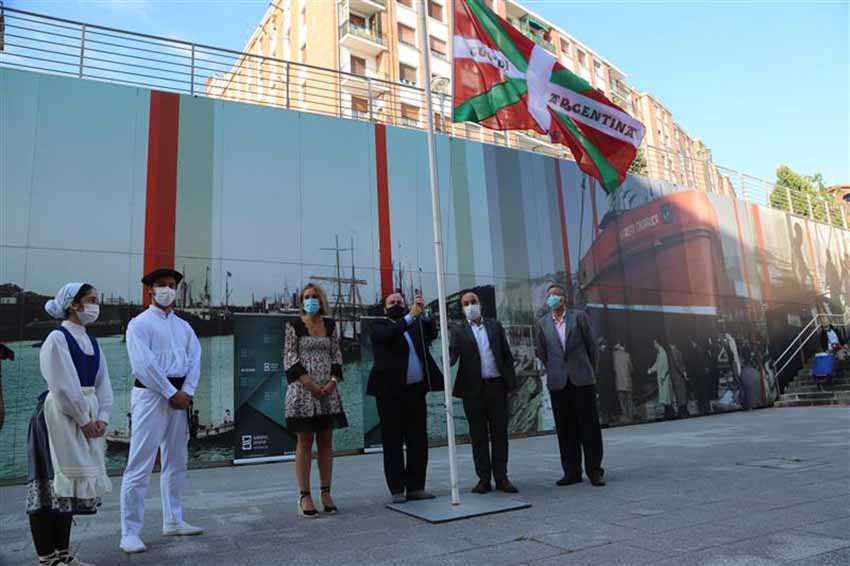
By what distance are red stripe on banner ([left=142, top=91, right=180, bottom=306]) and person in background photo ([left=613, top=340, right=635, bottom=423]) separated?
31.4 ft

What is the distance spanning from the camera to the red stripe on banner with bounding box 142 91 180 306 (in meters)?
8.74

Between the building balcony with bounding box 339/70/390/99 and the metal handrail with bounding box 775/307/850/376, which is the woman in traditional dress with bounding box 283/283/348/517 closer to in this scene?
the building balcony with bounding box 339/70/390/99

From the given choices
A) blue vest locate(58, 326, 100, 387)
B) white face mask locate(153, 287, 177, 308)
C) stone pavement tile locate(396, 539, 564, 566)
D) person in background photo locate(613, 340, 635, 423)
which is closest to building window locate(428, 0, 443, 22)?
person in background photo locate(613, 340, 635, 423)

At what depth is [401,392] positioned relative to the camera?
477 cm

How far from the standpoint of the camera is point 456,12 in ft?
18.9

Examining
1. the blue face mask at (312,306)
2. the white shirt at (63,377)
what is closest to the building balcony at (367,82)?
the blue face mask at (312,306)

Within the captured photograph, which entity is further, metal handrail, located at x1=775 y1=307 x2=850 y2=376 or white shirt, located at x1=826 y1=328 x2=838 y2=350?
white shirt, located at x1=826 y1=328 x2=838 y2=350

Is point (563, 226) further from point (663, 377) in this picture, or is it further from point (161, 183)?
point (161, 183)

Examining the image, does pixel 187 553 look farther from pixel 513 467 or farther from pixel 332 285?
pixel 332 285

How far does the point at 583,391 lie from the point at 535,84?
3.22 meters

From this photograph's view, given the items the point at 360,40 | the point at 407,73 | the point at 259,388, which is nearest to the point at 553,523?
the point at 259,388

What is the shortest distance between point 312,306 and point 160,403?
1.32 metres

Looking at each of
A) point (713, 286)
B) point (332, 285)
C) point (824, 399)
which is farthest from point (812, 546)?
point (824, 399)

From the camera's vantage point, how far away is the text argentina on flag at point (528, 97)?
5.70 metres
